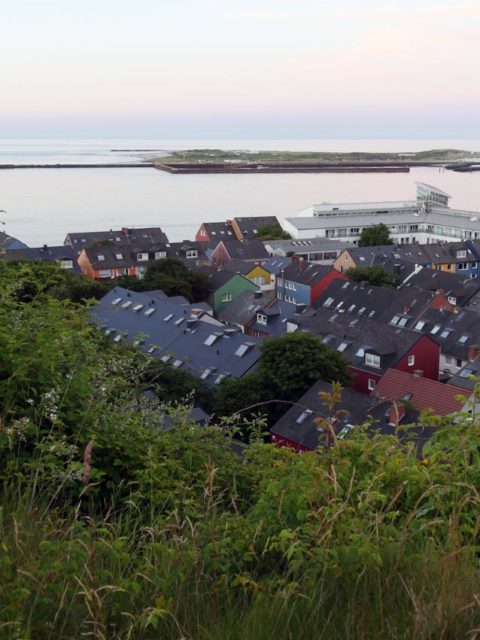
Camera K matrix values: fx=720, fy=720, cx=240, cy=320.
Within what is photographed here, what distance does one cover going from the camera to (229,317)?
24.9 meters

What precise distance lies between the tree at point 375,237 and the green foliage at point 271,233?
15.7ft

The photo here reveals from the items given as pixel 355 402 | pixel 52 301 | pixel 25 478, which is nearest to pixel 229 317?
pixel 355 402

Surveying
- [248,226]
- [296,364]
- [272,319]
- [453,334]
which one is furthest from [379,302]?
[248,226]

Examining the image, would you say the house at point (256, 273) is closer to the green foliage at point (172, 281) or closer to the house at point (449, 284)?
the green foliage at point (172, 281)

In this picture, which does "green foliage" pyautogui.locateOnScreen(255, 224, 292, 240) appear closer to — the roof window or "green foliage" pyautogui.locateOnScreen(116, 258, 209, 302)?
"green foliage" pyautogui.locateOnScreen(116, 258, 209, 302)

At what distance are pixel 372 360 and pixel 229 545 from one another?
16647 mm

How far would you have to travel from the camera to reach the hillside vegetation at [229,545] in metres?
1.65

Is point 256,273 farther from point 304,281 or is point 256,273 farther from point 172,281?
point 172,281

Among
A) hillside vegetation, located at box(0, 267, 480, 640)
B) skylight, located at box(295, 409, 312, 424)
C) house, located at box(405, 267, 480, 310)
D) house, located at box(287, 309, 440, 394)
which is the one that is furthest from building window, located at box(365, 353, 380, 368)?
hillside vegetation, located at box(0, 267, 480, 640)

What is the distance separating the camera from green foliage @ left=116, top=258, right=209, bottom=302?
27438mm

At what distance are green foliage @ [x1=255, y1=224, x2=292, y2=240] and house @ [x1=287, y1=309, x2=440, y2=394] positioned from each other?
2458 cm

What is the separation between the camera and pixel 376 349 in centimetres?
1848

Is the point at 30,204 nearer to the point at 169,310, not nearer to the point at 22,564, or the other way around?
the point at 169,310

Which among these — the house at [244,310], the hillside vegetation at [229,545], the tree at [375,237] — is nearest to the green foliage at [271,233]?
the tree at [375,237]
